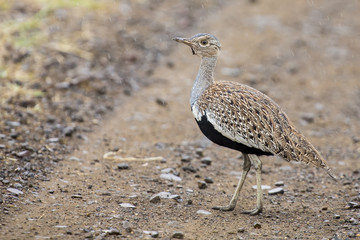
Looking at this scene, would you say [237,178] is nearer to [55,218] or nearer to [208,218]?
[208,218]

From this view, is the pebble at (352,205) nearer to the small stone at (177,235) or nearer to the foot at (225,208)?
the foot at (225,208)

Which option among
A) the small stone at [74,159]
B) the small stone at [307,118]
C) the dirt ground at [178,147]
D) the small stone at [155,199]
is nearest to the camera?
the dirt ground at [178,147]

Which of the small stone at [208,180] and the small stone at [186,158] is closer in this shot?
the small stone at [208,180]

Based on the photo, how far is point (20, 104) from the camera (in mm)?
8688

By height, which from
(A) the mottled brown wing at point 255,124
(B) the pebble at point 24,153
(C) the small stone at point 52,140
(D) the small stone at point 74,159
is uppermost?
(A) the mottled brown wing at point 255,124

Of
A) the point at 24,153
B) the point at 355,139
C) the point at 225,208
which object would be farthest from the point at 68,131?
the point at 355,139

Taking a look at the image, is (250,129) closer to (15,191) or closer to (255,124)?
(255,124)

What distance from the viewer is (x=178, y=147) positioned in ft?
27.7

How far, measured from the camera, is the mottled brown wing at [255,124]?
20.7 feet

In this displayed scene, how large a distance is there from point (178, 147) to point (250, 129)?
2.34 m

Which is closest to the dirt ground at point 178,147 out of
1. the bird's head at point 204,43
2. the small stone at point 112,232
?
the small stone at point 112,232

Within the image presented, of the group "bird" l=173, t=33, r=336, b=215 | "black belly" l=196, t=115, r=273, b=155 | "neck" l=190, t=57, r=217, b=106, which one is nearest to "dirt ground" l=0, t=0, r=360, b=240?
"bird" l=173, t=33, r=336, b=215

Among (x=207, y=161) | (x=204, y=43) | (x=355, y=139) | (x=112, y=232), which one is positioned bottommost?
(x=112, y=232)

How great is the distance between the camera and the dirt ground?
5793 mm
